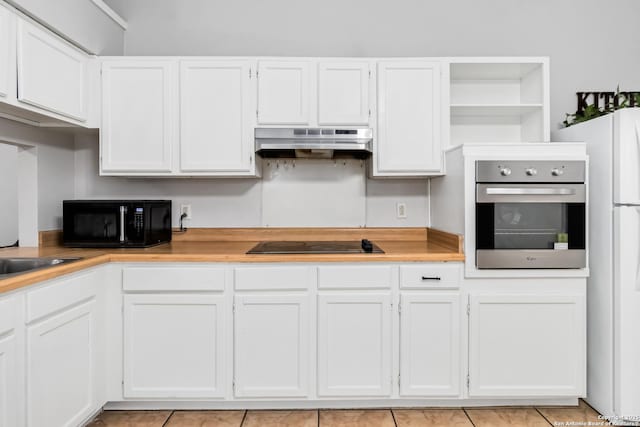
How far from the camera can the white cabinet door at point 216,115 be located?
2592 millimetres

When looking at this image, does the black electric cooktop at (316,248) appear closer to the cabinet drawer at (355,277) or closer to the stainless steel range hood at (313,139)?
the cabinet drawer at (355,277)

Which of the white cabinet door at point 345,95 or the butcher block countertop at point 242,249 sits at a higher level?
the white cabinet door at point 345,95

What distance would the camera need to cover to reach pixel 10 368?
159 centimetres

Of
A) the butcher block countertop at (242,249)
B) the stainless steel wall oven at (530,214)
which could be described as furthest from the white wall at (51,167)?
the stainless steel wall oven at (530,214)

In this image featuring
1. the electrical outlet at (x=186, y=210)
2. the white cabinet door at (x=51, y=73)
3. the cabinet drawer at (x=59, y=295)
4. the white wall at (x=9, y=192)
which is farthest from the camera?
the electrical outlet at (x=186, y=210)

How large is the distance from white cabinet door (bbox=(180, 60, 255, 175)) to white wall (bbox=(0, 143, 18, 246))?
120 centimetres

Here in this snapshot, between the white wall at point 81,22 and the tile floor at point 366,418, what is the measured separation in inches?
85.8

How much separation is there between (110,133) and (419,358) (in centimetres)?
232

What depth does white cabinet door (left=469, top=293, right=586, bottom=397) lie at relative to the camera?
2270 millimetres

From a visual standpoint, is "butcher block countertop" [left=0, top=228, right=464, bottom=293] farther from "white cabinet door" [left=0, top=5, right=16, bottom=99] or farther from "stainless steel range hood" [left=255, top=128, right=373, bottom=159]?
"white cabinet door" [left=0, top=5, right=16, bottom=99]

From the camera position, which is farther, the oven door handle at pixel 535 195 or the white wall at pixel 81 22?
the oven door handle at pixel 535 195

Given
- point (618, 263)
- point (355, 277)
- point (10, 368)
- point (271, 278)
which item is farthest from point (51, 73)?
point (618, 263)

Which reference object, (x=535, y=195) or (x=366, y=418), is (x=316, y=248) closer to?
(x=366, y=418)

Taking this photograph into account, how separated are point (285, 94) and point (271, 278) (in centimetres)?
117
